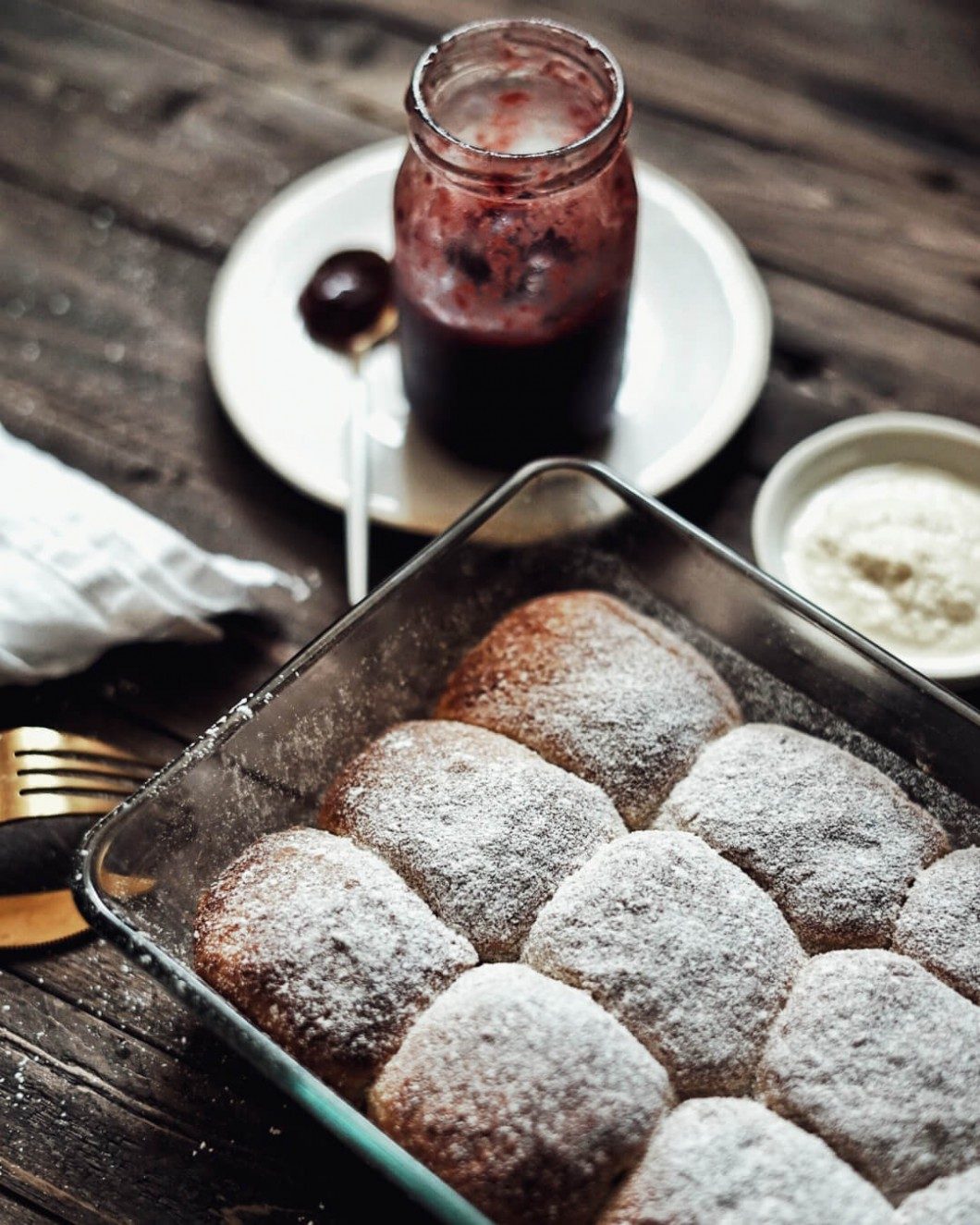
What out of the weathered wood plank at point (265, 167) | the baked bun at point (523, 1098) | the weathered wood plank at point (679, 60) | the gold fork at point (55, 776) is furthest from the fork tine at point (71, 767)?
the weathered wood plank at point (679, 60)

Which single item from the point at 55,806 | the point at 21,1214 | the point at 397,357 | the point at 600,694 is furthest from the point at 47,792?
the point at 397,357

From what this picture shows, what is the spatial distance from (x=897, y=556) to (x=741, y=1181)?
0.65 meters

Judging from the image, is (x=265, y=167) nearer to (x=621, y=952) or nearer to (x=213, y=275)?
(x=213, y=275)

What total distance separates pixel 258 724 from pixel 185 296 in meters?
0.76

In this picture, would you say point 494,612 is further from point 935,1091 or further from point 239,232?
point 239,232

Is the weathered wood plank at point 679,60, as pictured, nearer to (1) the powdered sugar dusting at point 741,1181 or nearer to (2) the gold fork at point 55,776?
(2) the gold fork at point 55,776

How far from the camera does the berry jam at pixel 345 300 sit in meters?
1.50

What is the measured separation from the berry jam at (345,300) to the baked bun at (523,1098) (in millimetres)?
830

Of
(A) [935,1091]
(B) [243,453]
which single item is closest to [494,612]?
(B) [243,453]

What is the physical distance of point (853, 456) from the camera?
1.39 metres

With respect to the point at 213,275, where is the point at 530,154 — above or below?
above

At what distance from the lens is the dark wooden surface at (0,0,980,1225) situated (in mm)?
1069

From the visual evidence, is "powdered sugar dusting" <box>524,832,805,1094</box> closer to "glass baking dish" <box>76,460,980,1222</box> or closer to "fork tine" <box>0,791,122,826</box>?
"glass baking dish" <box>76,460,980,1222</box>

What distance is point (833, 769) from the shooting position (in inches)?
42.8
